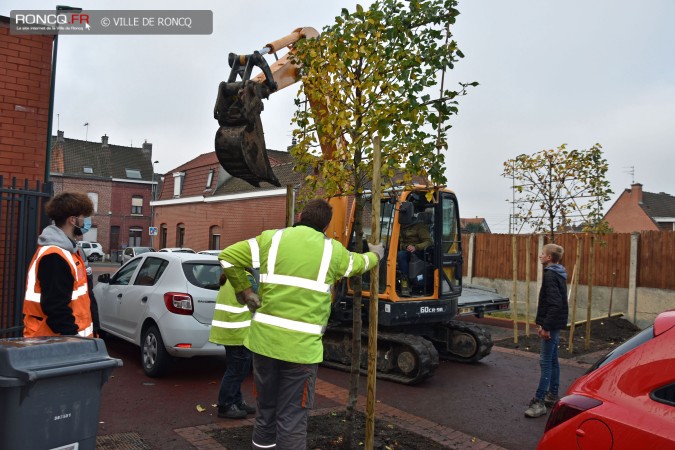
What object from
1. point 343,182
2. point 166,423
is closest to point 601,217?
point 343,182

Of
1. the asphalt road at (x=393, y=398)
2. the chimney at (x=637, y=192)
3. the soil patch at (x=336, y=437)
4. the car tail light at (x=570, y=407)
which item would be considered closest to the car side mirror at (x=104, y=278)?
the asphalt road at (x=393, y=398)

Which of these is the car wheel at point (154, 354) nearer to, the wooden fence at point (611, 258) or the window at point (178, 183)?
the wooden fence at point (611, 258)

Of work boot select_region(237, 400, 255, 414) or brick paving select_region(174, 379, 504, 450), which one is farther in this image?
work boot select_region(237, 400, 255, 414)

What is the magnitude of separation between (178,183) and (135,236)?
15.6 metres

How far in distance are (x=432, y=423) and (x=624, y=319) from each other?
9.47m

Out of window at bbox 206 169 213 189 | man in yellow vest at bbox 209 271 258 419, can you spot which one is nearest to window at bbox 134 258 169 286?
man in yellow vest at bbox 209 271 258 419

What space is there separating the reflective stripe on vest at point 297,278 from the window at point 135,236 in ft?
162

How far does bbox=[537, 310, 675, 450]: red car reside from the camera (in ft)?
8.04

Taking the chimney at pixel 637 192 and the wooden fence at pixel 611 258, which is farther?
the chimney at pixel 637 192

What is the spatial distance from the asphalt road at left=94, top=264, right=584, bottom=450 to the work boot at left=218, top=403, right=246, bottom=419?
0.09 metres

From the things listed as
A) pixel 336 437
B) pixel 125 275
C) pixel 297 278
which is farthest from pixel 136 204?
pixel 297 278

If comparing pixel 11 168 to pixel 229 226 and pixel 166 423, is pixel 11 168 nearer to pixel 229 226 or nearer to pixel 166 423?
pixel 166 423

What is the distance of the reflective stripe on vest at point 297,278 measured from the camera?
3.58 metres

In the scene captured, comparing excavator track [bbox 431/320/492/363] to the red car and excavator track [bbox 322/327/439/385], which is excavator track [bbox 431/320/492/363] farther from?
the red car
